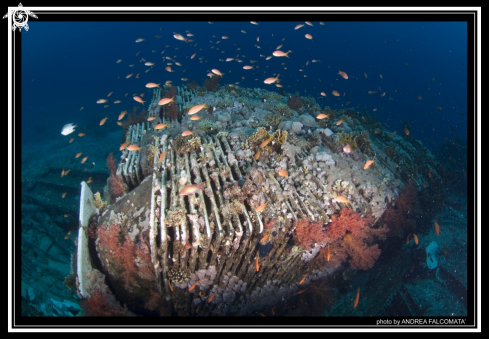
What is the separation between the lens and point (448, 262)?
852cm

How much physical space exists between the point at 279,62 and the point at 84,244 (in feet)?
320

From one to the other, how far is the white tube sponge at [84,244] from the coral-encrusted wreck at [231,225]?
0.03 metres

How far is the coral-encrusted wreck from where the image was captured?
518cm

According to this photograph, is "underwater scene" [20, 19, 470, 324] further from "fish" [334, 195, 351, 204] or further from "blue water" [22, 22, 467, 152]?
"blue water" [22, 22, 467, 152]

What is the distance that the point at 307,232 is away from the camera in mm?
5305

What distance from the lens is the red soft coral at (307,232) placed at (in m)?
5.29

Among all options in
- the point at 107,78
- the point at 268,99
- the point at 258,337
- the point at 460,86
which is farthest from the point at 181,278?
the point at 460,86

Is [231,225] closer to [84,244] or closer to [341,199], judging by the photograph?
[341,199]

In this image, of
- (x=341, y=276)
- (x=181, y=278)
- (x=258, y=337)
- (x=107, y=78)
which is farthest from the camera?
(x=107, y=78)

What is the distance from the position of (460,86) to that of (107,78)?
13063 cm

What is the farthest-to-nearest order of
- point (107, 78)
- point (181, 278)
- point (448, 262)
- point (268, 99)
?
point (107, 78) → point (268, 99) → point (448, 262) → point (181, 278)
